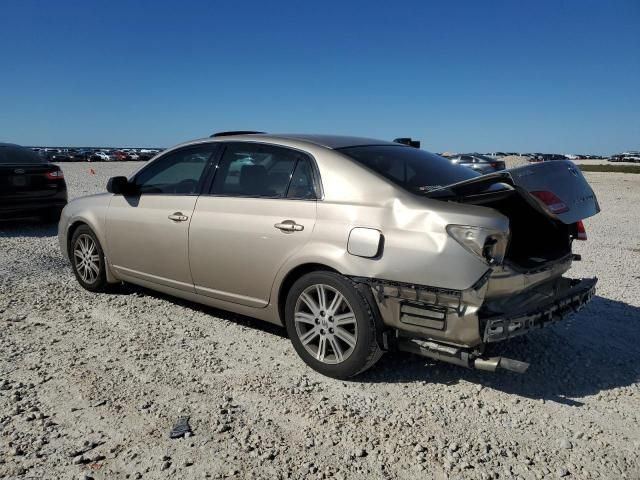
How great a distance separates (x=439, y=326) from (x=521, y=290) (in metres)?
0.63

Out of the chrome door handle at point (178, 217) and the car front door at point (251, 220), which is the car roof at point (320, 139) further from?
the chrome door handle at point (178, 217)

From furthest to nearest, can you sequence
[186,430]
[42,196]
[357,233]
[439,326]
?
[42,196]
[357,233]
[439,326]
[186,430]

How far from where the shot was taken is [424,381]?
11.8 feet

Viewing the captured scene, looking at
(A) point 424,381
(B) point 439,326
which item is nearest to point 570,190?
(B) point 439,326

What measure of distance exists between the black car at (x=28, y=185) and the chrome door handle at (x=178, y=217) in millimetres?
5931

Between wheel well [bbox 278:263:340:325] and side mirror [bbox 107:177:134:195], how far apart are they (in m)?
2.08

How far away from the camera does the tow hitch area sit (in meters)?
3.03

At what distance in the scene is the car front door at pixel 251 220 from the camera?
A: 147 inches

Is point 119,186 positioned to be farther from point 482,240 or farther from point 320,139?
point 482,240

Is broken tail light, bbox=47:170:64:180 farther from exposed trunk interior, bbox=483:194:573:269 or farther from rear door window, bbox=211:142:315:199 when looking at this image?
exposed trunk interior, bbox=483:194:573:269

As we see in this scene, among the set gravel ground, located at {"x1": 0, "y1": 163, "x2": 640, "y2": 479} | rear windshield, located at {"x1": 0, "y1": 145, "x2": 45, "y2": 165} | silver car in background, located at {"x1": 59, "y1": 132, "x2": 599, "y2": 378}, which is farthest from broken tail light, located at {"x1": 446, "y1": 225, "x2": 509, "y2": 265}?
rear windshield, located at {"x1": 0, "y1": 145, "x2": 45, "y2": 165}

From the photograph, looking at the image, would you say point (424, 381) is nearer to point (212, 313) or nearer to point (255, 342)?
point (255, 342)

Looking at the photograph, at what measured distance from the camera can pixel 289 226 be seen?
3.71 meters

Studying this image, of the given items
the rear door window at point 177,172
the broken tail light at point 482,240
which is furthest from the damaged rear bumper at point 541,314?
the rear door window at point 177,172
